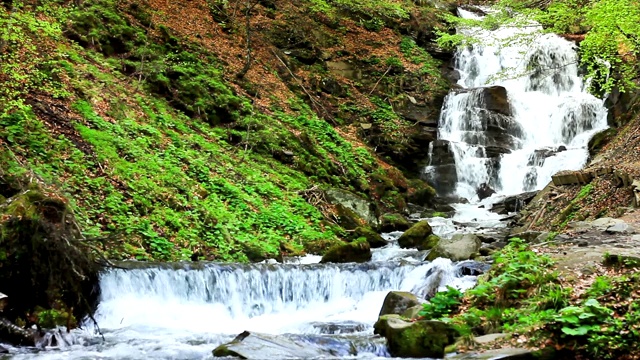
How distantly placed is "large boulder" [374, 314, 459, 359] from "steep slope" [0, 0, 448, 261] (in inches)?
160

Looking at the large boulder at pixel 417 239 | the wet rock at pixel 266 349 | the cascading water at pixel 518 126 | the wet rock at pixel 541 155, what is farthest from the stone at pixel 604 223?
the wet rock at pixel 541 155

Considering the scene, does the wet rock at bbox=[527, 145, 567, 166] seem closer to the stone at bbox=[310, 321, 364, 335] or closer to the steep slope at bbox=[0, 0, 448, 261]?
the steep slope at bbox=[0, 0, 448, 261]

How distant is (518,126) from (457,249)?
42.6 ft

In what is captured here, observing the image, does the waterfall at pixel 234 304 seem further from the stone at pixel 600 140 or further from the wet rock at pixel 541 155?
the stone at pixel 600 140

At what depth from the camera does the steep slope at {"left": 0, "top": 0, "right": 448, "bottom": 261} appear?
391 inches

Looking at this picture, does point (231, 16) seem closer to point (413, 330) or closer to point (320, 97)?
point (320, 97)

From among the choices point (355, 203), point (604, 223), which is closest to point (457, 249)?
point (604, 223)

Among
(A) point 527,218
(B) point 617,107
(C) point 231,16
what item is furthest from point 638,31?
(C) point 231,16

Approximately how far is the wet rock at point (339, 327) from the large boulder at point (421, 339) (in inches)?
57.1

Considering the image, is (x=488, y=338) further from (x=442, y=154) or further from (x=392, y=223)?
(x=442, y=154)

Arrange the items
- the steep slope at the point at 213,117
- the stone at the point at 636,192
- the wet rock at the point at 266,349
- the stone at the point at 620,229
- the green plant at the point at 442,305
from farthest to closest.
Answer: the stone at the point at 636,192
the steep slope at the point at 213,117
the stone at the point at 620,229
the green plant at the point at 442,305
the wet rock at the point at 266,349

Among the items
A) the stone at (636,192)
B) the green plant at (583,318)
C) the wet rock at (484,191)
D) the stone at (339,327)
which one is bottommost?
the stone at (339,327)

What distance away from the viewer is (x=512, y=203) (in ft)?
59.6

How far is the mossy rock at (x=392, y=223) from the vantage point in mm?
15273
